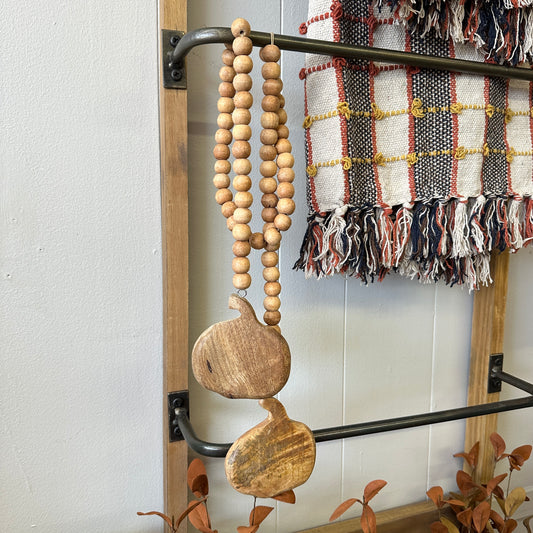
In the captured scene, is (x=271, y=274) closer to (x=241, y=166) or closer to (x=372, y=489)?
(x=241, y=166)

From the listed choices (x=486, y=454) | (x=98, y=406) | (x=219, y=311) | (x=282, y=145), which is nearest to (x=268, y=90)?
(x=282, y=145)

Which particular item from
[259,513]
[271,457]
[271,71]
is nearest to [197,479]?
[259,513]

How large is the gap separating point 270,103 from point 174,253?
0.24m

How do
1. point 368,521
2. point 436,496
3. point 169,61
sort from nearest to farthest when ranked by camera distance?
point 169,61 → point 368,521 → point 436,496

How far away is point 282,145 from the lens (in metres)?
0.53

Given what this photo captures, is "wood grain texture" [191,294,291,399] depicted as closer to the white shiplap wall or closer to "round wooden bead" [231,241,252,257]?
"round wooden bead" [231,241,252,257]

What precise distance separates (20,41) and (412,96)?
511mm

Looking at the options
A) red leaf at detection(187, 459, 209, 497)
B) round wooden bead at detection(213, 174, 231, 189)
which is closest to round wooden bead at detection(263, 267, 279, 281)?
round wooden bead at detection(213, 174, 231, 189)

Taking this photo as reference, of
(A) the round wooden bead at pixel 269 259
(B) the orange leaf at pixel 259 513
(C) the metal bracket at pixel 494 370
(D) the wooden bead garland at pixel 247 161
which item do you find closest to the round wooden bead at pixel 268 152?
(D) the wooden bead garland at pixel 247 161

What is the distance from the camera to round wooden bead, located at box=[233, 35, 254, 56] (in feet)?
1.65

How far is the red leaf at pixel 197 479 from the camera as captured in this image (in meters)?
0.67

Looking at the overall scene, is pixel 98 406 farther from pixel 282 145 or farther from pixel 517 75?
pixel 517 75

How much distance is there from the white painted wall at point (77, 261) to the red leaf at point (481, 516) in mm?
537

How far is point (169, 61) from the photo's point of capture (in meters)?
0.62
